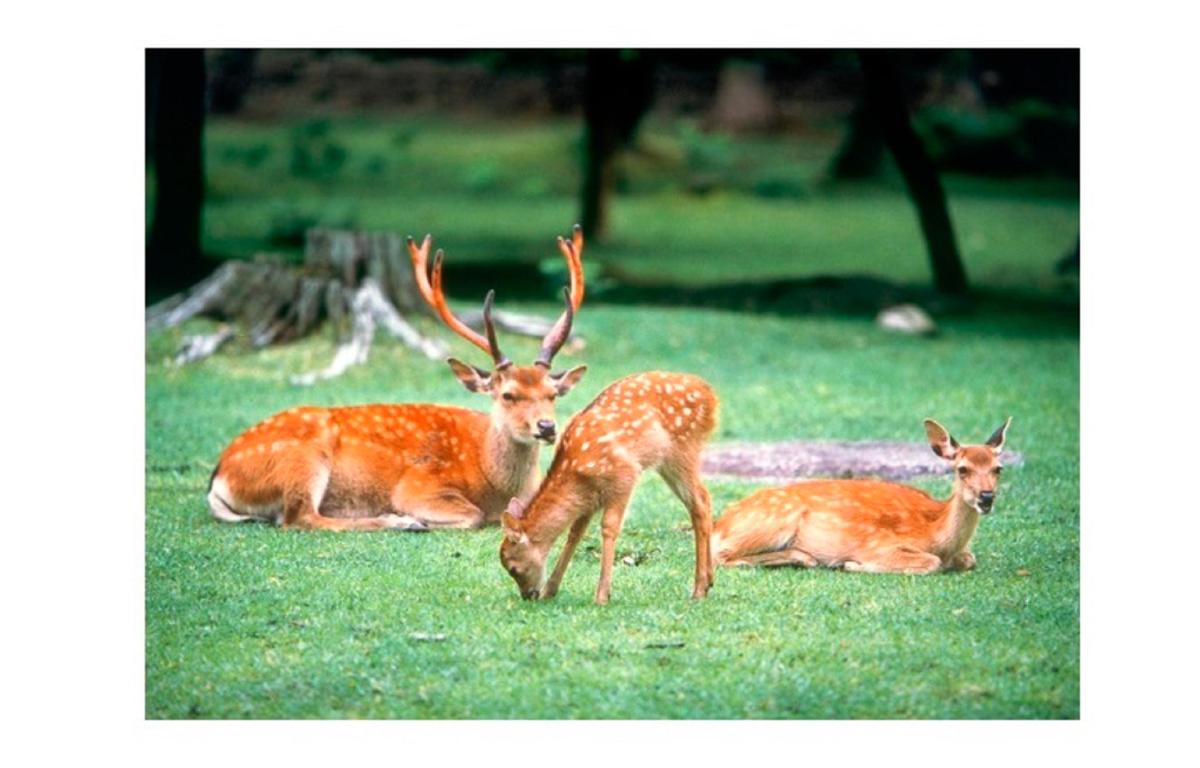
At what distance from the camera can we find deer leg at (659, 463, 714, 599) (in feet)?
26.0

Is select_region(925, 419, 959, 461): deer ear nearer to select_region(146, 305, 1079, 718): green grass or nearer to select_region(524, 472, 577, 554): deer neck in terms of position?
select_region(146, 305, 1079, 718): green grass

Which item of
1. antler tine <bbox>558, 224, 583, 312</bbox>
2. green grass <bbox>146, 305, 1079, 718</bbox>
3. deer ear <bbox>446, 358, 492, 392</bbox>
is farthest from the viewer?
antler tine <bbox>558, 224, 583, 312</bbox>

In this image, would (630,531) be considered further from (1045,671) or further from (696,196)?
(696,196)

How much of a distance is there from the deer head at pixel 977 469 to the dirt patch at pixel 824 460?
1.97 m

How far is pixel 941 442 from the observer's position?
8.52 m

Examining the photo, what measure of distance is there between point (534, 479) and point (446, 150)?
57.5 ft

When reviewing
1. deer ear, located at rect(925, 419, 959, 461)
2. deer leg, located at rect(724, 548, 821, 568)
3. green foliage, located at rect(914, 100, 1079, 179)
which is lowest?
deer leg, located at rect(724, 548, 821, 568)

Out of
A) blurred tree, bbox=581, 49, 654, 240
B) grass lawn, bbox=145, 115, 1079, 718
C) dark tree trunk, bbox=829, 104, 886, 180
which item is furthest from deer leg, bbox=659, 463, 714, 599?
dark tree trunk, bbox=829, 104, 886, 180

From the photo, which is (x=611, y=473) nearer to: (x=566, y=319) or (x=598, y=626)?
(x=598, y=626)

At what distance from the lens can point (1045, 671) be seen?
24.1 feet

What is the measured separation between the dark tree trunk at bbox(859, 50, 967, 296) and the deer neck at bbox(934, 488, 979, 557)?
753 cm

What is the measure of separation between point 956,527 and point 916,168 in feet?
26.0

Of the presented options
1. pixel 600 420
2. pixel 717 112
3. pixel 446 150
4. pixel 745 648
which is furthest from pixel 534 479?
pixel 717 112

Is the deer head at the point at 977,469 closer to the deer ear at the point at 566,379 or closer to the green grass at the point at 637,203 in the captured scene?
the deer ear at the point at 566,379
